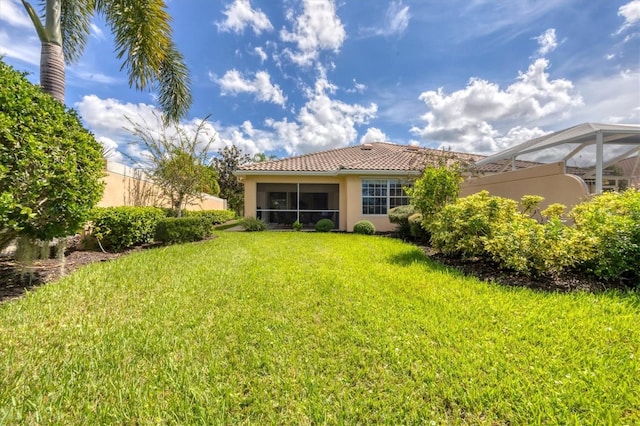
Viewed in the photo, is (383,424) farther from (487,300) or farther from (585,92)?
(585,92)

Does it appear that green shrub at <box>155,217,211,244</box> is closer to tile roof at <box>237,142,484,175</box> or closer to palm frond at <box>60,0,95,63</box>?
tile roof at <box>237,142,484,175</box>

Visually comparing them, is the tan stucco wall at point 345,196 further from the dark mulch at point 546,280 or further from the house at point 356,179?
the dark mulch at point 546,280

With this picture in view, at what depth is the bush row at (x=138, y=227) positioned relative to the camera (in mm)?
7969

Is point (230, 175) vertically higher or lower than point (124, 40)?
lower

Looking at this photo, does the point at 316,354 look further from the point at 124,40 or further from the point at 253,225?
the point at 253,225

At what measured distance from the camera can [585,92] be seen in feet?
33.2

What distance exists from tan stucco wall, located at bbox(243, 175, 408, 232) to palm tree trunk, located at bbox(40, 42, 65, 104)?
852cm

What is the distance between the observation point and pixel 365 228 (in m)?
13.4

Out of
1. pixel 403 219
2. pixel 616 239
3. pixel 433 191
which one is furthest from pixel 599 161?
pixel 403 219

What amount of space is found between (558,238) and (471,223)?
5.30 feet

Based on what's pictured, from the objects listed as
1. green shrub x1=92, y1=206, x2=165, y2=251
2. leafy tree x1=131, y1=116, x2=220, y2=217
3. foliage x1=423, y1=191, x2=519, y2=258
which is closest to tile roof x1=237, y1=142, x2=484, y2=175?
leafy tree x1=131, y1=116, x2=220, y2=217

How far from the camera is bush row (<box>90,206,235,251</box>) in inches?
314

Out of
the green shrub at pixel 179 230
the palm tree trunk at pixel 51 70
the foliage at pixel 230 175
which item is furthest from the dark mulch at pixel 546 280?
the foliage at pixel 230 175

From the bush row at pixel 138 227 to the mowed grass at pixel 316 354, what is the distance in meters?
3.48
